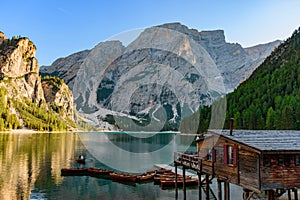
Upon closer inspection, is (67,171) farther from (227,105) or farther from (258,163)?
(227,105)

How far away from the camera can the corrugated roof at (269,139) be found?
2820 centimetres

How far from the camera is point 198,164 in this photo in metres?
40.3

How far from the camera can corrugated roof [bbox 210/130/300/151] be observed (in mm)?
28203

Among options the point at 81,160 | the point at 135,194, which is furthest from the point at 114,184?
the point at 81,160

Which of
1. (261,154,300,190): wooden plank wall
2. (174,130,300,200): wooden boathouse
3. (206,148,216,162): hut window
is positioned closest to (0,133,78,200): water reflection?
(206,148,216,162): hut window

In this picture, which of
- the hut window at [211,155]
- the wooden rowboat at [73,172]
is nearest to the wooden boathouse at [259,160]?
the hut window at [211,155]

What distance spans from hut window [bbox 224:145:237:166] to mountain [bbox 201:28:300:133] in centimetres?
9285

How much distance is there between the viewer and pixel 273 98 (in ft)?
485

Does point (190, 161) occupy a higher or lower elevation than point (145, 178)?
higher

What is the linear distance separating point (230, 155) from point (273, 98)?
125 metres

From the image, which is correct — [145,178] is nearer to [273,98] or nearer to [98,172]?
[98,172]

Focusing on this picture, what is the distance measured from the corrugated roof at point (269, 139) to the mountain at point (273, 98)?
91602 millimetres

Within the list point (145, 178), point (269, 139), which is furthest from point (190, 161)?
point (145, 178)

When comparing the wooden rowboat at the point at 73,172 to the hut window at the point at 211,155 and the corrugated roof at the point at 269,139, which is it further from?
the corrugated roof at the point at 269,139
